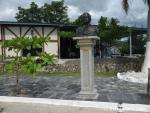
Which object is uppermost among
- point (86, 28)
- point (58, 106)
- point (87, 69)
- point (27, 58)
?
point (86, 28)

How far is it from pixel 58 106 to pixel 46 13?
143 feet

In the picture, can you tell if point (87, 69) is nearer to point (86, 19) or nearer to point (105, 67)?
point (86, 19)

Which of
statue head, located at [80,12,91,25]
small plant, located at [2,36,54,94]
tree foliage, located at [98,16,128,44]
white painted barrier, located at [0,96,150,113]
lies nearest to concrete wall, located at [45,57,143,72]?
small plant, located at [2,36,54,94]

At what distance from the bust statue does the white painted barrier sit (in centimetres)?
230

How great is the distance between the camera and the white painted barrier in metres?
9.69

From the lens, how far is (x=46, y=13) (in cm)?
5284

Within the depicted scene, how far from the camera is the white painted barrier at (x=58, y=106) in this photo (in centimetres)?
969

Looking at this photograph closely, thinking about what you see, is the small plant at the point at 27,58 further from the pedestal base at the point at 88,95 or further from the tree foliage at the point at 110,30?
the tree foliage at the point at 110,30

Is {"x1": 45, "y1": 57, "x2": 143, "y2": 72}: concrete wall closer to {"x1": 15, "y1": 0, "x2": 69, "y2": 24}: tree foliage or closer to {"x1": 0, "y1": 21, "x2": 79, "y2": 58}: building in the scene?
{"x1": 0, "y1": 21, "x2": 79, "y2": 58}: building

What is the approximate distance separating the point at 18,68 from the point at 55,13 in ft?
131

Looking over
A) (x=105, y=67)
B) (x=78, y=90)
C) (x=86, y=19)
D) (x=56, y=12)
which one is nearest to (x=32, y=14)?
(x=56, y=12)

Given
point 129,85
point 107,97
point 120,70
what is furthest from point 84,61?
point 120,70

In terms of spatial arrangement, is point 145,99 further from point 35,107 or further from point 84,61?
point 35,107

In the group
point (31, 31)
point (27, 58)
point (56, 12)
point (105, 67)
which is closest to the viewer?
point (27, 58)
